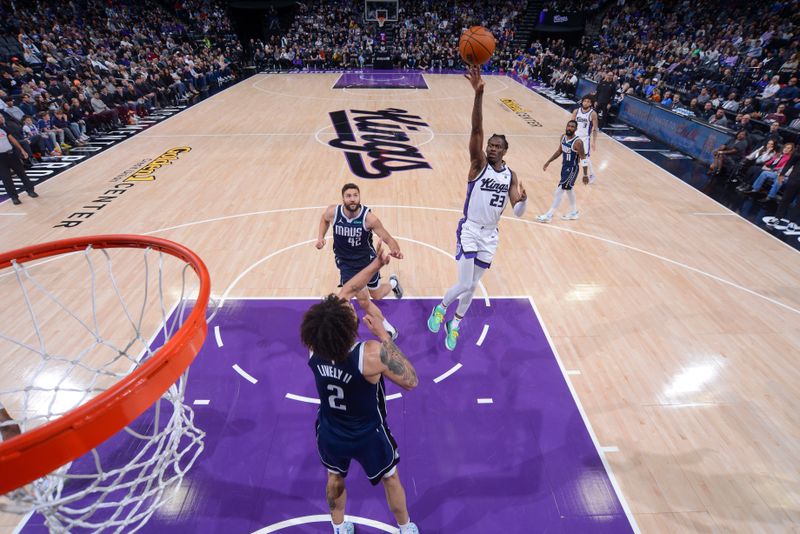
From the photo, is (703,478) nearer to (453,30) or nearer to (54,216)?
(54,216)

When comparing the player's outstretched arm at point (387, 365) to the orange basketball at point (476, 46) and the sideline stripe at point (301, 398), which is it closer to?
the sideline stripe at point (301, 398)

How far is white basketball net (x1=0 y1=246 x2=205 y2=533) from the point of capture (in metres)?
3.07

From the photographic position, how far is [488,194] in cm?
438

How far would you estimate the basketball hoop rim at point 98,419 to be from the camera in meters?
1.71

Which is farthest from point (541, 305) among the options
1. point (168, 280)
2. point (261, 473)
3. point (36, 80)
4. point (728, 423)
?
point (36, 80)

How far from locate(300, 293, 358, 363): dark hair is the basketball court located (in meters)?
1.78

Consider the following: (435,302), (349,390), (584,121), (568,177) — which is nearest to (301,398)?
(349,390)

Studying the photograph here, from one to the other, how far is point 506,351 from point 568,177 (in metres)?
3.85

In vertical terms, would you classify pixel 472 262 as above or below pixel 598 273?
above

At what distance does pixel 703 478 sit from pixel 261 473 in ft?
12.1

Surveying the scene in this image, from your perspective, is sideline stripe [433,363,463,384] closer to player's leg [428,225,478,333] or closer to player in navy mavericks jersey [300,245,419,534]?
player's leg [428,225,478,333]

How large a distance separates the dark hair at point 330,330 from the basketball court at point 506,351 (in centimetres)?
178

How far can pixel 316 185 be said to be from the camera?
9406 mm

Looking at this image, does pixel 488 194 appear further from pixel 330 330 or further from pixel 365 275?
pixel 330 330
